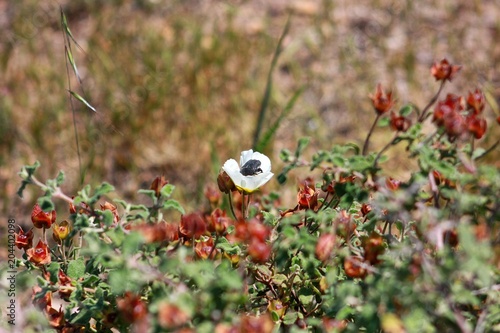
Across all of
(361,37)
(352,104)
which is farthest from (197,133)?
(361,37)

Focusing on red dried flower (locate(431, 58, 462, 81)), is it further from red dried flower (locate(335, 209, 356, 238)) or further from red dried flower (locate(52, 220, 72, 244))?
red dried flower (locate(52, 220, 72, 244))

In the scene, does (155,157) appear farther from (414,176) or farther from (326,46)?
(414,176)

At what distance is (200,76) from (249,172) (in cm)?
177

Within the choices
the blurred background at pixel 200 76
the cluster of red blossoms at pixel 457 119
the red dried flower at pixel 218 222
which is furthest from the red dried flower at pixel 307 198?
the blurred background at pixel 200 76

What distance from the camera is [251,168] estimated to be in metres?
1.66

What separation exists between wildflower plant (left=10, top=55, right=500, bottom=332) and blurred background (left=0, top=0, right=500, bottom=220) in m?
1.28

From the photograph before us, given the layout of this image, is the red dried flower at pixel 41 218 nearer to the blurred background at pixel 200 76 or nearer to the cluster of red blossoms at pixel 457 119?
the cluster of red blossoms at pixel 457 119

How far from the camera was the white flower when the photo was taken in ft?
5.18

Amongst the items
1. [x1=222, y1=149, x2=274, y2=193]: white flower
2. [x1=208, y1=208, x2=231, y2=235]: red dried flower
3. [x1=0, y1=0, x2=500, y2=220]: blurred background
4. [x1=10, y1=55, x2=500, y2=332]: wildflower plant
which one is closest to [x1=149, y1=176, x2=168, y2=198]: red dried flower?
[x1=10, y1=55, x2=500, y2=332]: wildflower plant

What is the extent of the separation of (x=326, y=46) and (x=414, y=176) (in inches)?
92.9

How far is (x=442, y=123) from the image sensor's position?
1.28 meters

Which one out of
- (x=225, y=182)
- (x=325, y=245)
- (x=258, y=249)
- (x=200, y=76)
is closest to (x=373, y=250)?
(x=325, y=245)

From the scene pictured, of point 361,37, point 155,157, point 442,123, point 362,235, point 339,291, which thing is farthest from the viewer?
point 361,37

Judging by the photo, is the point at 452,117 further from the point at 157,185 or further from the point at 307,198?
the point at 157,185
